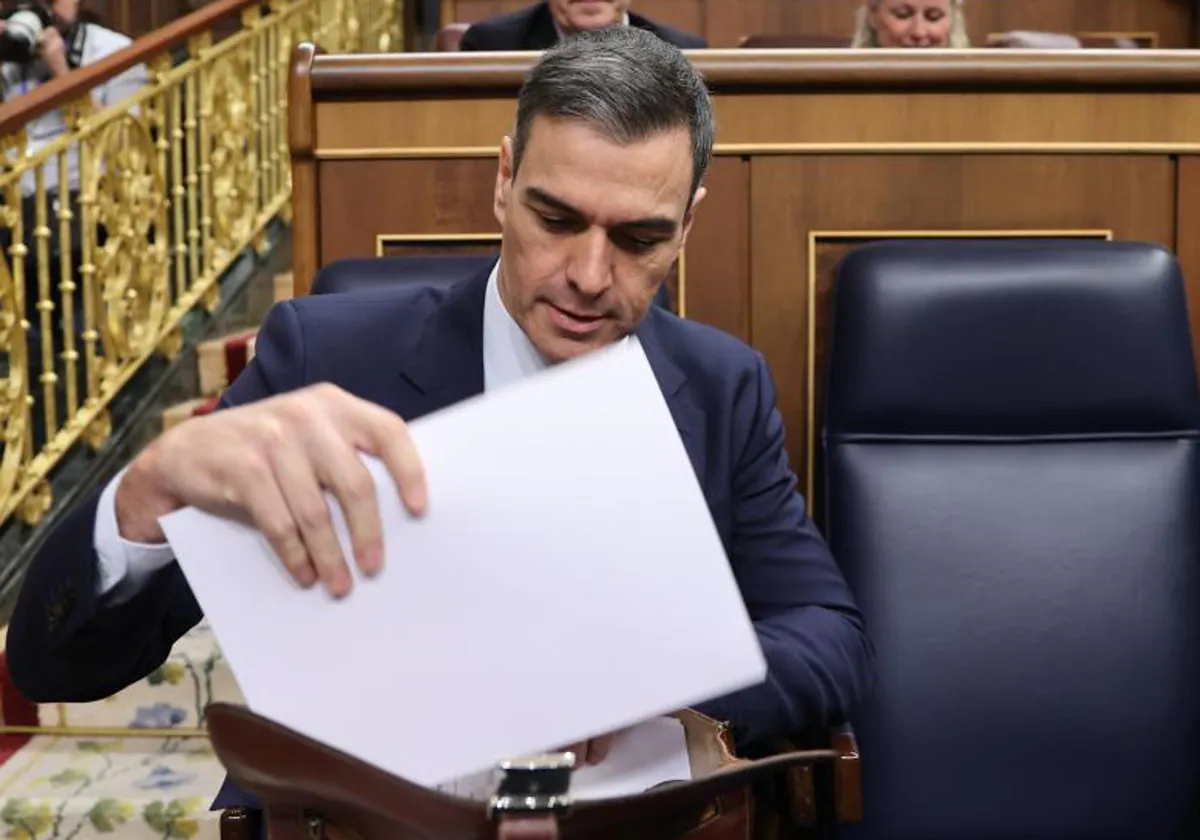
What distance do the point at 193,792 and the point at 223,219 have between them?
7.12 ft

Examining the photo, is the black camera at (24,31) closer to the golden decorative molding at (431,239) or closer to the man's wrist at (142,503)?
the golden decorative molding at (431,239)

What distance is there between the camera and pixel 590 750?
0.94 meters

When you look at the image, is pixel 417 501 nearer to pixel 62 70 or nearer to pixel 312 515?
pixel 312 515

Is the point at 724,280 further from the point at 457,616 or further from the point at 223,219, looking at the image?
the point at 223,219

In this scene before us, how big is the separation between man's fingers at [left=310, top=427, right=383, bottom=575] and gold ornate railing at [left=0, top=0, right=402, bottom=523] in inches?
89.0

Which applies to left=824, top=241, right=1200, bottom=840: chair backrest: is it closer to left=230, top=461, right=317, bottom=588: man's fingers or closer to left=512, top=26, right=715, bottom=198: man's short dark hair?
left=512, top=26, right=715, bottom=198: man's short dark hair

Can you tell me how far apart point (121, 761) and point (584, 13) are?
5.41 ft

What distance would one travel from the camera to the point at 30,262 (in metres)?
3.82

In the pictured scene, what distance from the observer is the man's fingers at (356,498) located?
2.56ft

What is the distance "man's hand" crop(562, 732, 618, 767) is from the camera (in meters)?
0.93

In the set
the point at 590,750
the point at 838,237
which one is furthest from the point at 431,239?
the point at 590,750

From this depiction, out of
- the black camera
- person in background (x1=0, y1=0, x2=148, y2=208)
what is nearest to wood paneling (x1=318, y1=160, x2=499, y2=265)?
person in background (x1=0, y1=0, x2=148, y2=208)

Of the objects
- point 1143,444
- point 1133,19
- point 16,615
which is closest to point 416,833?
point 16,615

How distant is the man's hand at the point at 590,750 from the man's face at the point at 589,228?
1.24ft
